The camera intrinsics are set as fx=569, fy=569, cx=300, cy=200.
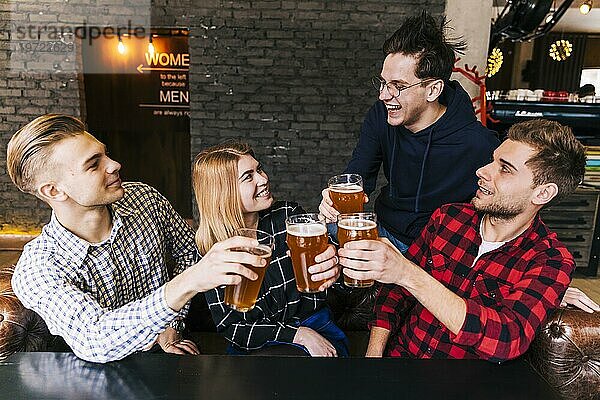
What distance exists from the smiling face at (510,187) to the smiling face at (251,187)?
0.76m

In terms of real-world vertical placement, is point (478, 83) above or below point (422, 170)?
above

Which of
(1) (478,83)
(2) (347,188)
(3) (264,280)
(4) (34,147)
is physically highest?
(1) (478,83)

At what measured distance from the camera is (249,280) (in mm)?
1407

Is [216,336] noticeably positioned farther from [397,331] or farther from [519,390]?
[519,390]

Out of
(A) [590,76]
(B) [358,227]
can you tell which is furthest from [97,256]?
(A) [590,76]

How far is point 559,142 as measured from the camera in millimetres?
1776

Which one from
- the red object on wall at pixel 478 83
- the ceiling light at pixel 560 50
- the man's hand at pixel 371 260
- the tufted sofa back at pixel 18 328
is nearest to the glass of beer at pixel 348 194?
the man's hand at pixel 371 260

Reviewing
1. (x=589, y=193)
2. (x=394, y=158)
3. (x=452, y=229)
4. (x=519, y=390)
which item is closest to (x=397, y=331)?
(x=452, y=229)

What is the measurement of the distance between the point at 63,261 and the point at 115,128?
170 inches

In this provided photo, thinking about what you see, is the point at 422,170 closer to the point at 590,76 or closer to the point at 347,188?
the point at 347,188

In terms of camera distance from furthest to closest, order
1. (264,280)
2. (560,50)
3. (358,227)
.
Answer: (560,50) → (264,280) → (358,227)

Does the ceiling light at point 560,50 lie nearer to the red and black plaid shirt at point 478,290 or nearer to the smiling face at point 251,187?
the red and black plaid shirt at point 478,290

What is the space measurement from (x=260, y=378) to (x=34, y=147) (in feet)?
3.24

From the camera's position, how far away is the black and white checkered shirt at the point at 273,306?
2.04 meters
